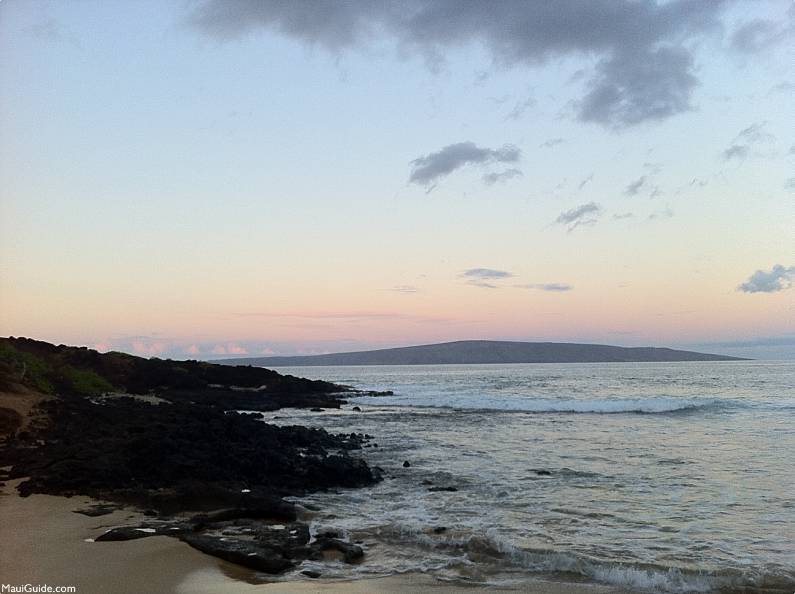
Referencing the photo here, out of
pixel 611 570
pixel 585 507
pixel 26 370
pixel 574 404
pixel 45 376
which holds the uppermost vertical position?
pixel 26 370

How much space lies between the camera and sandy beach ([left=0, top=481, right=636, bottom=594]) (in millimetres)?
6781

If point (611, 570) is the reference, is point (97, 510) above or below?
above

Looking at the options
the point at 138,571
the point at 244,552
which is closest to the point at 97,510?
the point at 138,571

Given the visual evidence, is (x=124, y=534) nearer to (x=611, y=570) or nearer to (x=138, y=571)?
(x=138, y=571)

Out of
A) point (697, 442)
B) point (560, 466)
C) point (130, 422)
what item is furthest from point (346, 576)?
point (697, 442)

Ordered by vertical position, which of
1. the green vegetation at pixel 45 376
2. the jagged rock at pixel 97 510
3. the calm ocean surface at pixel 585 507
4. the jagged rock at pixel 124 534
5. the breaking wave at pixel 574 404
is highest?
the green vegetation at pixel 45 376

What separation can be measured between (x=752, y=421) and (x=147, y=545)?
2891cm

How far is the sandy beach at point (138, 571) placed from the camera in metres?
6.78

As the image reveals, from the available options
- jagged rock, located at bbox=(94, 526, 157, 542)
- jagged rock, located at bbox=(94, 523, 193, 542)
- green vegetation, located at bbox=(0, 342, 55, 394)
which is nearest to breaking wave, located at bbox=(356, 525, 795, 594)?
jagged rock, located at bbox=(94, 523, 193, 542)

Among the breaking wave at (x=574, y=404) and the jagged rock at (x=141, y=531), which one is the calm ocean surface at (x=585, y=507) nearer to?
the jagged rock at (x=141, y=531)

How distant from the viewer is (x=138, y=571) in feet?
23.8

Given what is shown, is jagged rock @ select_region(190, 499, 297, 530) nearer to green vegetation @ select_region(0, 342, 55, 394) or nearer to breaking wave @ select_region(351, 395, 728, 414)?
green vegetation @ select_region(0, 342, 55, 394)

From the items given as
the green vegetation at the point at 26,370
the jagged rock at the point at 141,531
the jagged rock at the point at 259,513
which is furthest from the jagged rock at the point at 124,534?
the green vegetation at the point at 26,370

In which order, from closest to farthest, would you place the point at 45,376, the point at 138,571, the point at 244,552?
the point at 138,571
the point at 244,552
the point at 45,376
